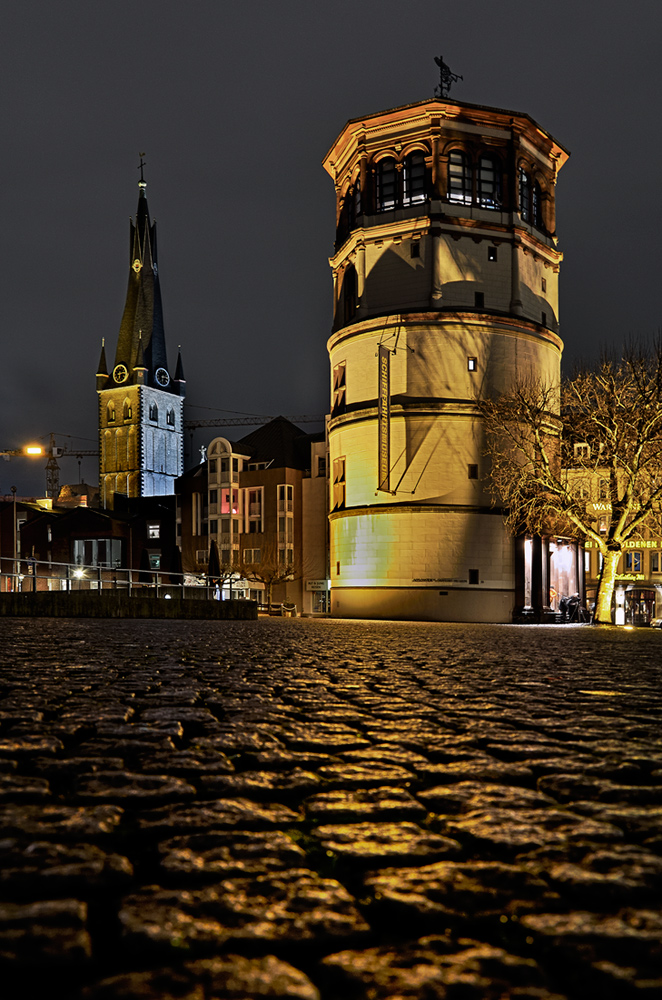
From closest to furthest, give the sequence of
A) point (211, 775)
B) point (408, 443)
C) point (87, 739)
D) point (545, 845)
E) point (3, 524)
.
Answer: point (545, 845) → point (211, 775) → point (87, 739) → point (408, 443) → point (3, 524)

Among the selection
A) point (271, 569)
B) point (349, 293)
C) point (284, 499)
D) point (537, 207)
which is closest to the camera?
point (537, 207)

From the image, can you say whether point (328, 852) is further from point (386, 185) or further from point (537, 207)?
point (537, 207)

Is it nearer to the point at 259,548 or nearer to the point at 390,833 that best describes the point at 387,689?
the point at 390,833

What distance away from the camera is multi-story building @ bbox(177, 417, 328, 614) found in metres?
63.8

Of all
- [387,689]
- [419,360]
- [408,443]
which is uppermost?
[419,360]

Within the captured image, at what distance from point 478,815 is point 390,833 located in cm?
30

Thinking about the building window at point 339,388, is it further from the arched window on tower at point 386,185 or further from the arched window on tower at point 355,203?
the arched window on tower at point 386,185

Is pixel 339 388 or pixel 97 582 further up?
pixel 339 388

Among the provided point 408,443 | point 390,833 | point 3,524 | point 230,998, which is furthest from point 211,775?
point 3,524

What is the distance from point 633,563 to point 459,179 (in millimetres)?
32935

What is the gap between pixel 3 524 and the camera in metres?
82.8

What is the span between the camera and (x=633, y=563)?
→ 6206 centimetres

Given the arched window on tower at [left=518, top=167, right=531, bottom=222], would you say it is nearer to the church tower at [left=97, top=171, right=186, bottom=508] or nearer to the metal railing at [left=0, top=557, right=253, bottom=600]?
the metal railing at [left=0, top=557, right=253, bottom=600]

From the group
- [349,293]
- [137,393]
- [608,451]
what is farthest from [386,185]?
[137,393]
